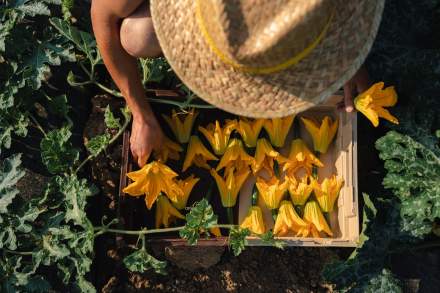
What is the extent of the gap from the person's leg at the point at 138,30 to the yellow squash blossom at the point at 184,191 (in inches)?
29.5

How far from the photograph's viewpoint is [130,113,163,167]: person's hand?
2.71m

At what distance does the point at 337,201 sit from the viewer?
2.91 metres

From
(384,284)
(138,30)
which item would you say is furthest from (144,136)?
(384,284)

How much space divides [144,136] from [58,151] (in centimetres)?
45

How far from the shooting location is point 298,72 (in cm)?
170

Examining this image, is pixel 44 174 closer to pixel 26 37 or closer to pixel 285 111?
pixel 26 37

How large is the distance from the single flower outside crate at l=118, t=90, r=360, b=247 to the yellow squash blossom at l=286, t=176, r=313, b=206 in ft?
0.53

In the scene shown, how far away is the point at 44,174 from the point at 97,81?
632mm

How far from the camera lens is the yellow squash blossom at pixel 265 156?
288 centimetres

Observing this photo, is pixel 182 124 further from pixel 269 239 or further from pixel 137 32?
pixel 269 239

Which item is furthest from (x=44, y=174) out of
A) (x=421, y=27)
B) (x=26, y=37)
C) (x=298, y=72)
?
(x=421, y=27)

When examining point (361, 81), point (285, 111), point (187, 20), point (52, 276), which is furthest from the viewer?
point (52, 276)

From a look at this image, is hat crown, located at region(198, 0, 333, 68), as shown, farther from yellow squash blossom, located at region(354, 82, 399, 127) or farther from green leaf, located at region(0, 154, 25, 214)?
green leaf, located at region(0, 154, 25, 214)

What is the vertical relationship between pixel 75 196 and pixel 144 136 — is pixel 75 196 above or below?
below
